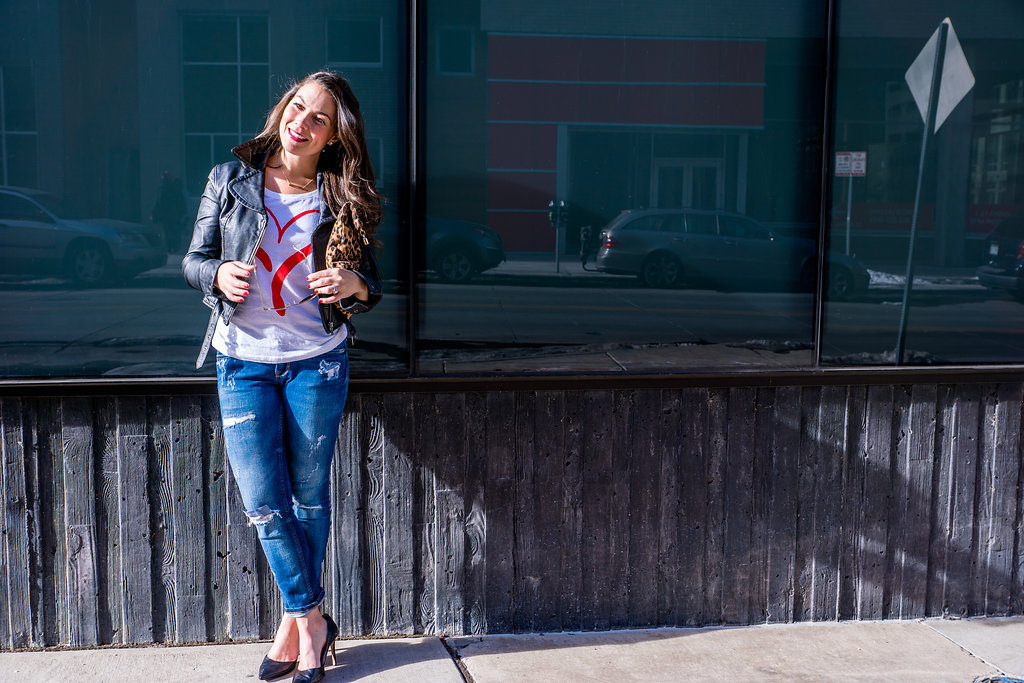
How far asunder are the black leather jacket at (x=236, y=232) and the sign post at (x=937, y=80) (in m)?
2.35

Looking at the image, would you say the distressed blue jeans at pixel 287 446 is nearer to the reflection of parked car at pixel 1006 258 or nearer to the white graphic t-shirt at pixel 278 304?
the white graphic t-shirt at pixel 278 304

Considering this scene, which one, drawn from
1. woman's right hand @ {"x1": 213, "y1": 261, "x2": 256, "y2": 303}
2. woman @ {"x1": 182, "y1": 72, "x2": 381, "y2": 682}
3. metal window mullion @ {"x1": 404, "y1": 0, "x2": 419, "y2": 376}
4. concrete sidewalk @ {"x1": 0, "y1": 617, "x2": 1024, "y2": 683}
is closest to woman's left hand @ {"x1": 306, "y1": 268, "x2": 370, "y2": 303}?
woman @ {"x1": 182, "y1": 72, "x2": 381, "y2": 682}

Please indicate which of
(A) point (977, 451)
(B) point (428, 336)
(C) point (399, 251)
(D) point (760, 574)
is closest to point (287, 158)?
(C) point (399, 251)

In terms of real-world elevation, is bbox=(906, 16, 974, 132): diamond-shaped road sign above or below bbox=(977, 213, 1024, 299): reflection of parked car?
above

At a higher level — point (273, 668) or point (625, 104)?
point (625, 104)

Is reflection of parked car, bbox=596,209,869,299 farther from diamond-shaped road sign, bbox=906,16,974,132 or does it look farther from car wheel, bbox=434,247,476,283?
diamond-shaped road sign, bbox=906,16,974,132

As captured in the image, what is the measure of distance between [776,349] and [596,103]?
1.23m

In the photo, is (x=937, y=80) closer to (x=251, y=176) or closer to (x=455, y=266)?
(x=455, y=266)

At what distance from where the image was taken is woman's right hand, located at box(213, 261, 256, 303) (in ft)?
10.4

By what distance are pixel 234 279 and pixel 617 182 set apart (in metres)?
1.60

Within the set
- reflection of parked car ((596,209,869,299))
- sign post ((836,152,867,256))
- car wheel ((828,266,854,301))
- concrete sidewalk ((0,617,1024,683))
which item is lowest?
concrete sidewalk ((0,617,1024,683))

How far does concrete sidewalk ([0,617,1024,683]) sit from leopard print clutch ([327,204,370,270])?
1.49 m

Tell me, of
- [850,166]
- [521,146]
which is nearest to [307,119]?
[521,146]

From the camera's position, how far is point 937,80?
13.7 ft
